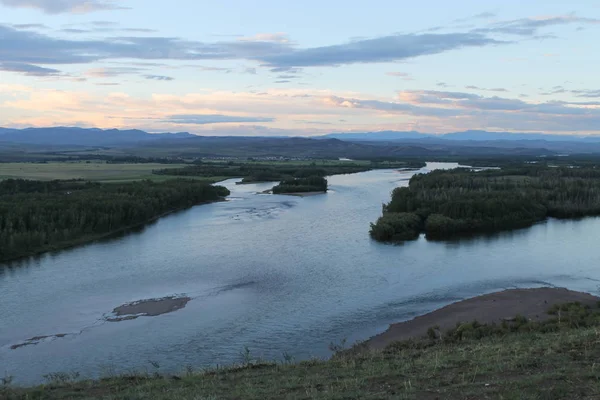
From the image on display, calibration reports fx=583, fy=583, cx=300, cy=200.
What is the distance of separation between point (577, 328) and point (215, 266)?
16275 millimetres

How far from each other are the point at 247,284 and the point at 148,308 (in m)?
4.50

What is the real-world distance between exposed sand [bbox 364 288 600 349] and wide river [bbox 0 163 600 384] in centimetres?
82

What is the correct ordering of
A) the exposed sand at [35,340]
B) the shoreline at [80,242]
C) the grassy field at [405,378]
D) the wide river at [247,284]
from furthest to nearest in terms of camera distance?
the shoreline at [80,242] → the exposed sand at [35,340] → the wide river at [247,284] → the grassy field at [405,378]

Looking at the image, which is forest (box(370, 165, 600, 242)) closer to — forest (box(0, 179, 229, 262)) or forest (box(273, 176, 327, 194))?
forest (box(273, 176, 327, 194))

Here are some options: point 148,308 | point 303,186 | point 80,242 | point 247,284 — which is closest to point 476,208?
point 247,284

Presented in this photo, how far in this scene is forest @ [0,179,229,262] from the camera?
1180 inches

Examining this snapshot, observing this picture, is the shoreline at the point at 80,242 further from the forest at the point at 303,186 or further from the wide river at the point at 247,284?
the forest at the point at 303,186

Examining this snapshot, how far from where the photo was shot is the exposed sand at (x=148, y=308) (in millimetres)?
19219

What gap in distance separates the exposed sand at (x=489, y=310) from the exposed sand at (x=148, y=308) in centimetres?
739

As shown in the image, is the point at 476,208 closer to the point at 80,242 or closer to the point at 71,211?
the point at 80,242

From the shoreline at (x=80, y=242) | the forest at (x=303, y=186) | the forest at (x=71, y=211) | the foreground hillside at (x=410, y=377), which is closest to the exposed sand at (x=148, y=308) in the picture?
the foreground hillside at (x=410, y=377)

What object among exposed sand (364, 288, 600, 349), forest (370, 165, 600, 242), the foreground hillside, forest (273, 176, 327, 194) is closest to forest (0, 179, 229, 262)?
forest (273, 176, 327, 194)

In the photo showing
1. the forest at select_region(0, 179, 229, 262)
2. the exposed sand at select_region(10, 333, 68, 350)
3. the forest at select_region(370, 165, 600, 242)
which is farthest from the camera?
the forest at select_region(370, 165, 600, 242)

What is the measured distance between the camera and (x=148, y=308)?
2009 cm
